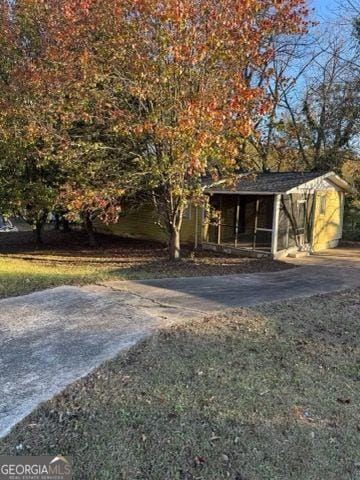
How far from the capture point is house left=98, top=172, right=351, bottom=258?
44.1 feet

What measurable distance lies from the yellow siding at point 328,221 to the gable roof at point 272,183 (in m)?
0.71

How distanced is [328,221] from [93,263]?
955 cm

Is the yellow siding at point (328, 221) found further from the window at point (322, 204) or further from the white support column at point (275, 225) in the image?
the white support column at point (275, 225)

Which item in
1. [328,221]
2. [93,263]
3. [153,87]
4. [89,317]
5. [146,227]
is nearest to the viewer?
[89,317]

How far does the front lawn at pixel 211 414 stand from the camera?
8.83ft

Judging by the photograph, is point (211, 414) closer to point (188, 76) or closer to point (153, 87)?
point (153, 87)

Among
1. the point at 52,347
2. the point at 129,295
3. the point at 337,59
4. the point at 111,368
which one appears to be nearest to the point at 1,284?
the point at 129,295

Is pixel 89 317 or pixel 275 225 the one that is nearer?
pixel 89 317

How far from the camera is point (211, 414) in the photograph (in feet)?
10.6

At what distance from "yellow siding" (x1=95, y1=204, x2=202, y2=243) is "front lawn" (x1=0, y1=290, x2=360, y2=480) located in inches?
450

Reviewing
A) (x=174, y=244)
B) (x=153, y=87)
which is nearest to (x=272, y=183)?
(x=174, y=244)

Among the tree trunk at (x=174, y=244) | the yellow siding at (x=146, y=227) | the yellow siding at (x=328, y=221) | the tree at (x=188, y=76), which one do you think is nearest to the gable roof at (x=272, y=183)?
the yellow siding at (x=328, y=221)

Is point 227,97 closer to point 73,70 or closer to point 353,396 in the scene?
point 73,70

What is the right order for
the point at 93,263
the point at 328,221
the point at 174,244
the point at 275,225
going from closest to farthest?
the point at 174,244 < the point at 93,263 < the point at 275,225 < the point at 328,221
